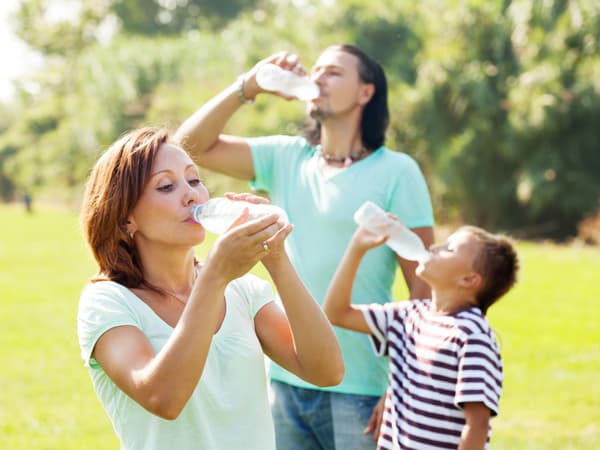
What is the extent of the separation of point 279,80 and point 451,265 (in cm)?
107

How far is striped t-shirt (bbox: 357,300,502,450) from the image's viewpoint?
3.09 m

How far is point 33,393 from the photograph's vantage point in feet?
24.8

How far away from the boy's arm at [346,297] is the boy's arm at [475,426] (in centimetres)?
58

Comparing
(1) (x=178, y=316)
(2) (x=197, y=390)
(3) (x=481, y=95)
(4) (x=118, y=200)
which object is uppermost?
(4) (x=118, y=200)

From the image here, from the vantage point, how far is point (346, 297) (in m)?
3.46

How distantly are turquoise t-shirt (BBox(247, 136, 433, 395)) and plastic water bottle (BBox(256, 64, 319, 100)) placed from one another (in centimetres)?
35

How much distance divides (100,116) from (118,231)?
119 ft

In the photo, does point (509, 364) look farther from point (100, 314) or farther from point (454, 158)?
point (454, 158)

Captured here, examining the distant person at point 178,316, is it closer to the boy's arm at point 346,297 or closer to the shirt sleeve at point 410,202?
the boy's arm at point 346,297

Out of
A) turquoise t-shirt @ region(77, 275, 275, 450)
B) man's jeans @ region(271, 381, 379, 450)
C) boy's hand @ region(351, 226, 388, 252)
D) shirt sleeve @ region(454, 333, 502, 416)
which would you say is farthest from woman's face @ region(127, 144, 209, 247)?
man's jeans @ region(271, 381, 379, 450)

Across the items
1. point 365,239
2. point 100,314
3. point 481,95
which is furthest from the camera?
point 481,95

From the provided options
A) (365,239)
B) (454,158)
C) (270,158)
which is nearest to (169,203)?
(365,239)

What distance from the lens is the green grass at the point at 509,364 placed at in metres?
6.29

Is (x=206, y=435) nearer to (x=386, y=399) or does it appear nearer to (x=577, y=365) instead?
(x=386, y=399)
